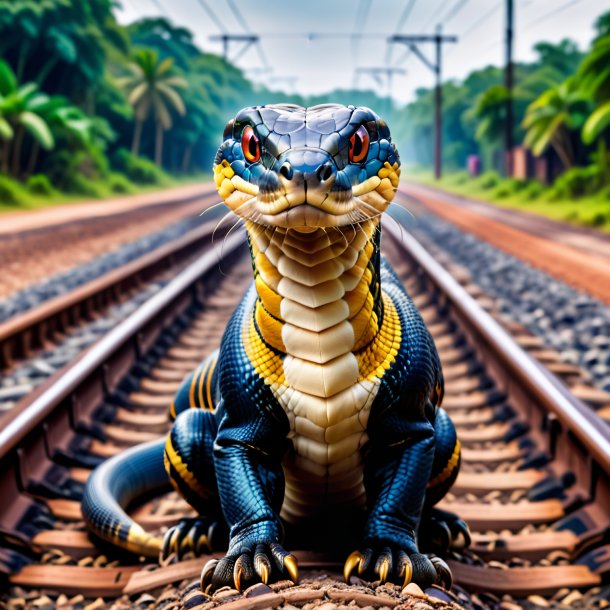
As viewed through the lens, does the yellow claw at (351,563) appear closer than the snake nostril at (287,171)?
No

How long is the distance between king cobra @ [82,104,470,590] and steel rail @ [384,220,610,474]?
0.22 meters

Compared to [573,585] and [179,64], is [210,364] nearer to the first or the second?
[573,585]

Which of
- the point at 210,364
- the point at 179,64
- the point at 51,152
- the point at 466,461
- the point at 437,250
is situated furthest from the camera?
the point at 179,64

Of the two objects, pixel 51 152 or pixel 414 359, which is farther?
pixel 51 152

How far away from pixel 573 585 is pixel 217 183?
185 centimetres

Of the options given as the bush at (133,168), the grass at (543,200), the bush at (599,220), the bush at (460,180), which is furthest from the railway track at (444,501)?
the bush at (133,168)

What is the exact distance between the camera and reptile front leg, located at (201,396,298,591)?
194 cm

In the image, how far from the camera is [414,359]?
84.3 inches

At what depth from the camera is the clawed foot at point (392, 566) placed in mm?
1949

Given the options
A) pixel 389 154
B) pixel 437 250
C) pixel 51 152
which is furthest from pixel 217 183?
pixel 51 152

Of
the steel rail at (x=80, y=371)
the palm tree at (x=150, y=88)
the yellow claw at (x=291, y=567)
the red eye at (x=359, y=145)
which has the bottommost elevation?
the steel rail at (x=80, y=371)

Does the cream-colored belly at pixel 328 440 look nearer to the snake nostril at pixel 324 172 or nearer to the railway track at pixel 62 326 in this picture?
the snake nostril at pixel 324 172

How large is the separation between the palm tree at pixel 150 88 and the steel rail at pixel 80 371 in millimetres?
40202

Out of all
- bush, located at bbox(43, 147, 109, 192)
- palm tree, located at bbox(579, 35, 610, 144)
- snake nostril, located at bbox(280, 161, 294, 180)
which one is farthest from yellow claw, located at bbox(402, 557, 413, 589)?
bush, located at bbox(43, 147, 109, 192)
